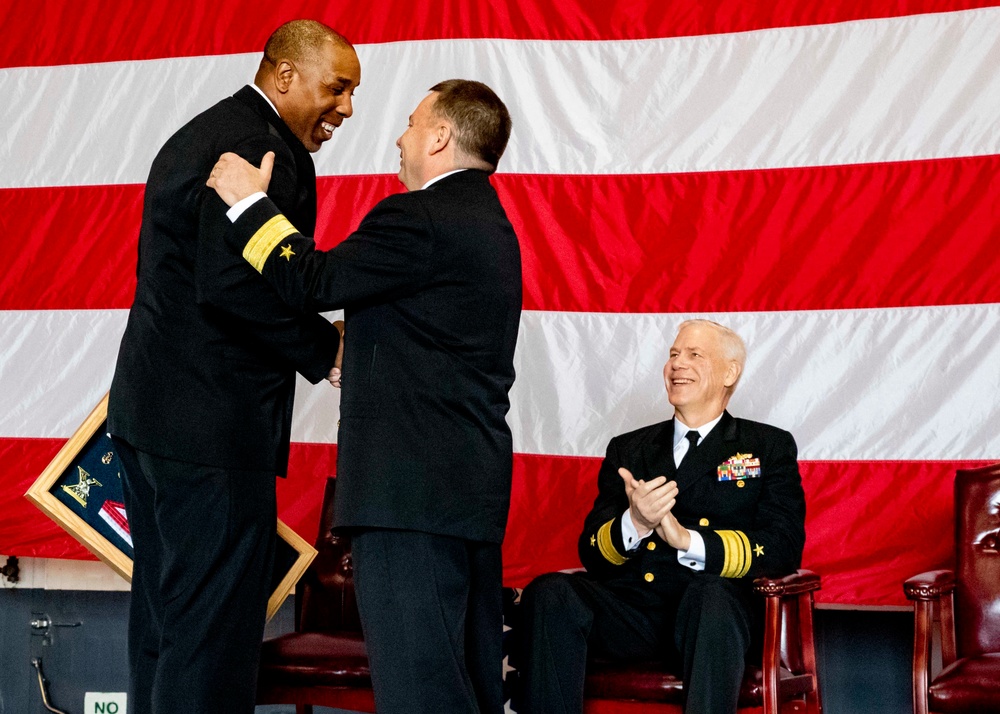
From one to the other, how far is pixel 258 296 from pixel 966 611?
5.95ft

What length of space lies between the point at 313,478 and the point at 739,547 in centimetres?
136

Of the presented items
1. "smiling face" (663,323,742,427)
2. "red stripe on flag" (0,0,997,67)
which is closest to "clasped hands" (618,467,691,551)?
"smiling face" (663,323,742,427)

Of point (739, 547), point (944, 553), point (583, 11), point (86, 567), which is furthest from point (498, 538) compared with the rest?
point (86, 567)

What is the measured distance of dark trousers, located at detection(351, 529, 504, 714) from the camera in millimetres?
1773

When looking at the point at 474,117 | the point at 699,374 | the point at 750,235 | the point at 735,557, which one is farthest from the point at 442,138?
the point at 750,235

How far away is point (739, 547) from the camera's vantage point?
251cm

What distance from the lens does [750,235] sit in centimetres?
312

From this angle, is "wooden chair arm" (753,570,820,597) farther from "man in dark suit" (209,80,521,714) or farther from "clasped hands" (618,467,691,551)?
"man in dark suit" (209,80,521,714)

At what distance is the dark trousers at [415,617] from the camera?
5.82 ft

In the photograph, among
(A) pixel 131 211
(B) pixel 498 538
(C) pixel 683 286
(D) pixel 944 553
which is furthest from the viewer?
(A) pixel 131 211

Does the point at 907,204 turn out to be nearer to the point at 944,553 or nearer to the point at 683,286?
the point at 683,286

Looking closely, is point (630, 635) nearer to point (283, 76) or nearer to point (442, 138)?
point (442, 138)

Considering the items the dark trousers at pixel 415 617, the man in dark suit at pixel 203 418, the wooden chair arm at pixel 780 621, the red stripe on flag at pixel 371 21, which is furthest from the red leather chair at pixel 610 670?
the red stripe on flag at pixel 371 21

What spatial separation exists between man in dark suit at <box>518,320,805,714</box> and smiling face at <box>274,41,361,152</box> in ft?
3.38
